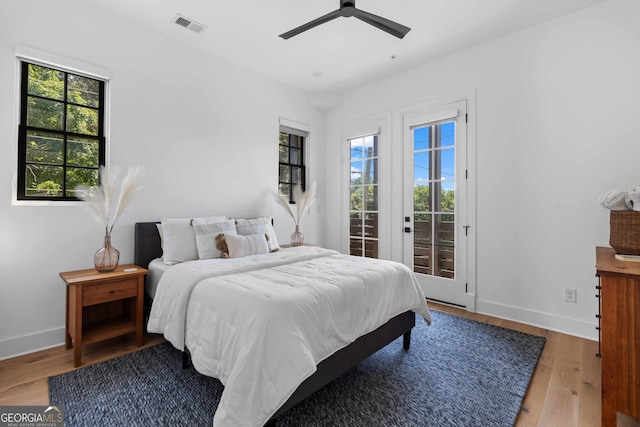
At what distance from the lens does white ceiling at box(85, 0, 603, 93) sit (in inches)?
104

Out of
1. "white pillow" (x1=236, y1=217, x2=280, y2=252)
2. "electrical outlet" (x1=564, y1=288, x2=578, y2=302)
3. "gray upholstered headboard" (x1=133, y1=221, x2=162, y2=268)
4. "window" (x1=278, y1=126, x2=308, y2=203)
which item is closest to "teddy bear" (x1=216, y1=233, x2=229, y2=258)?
"white pillow" (x1=236, y1=217, x2=280, y2=252)

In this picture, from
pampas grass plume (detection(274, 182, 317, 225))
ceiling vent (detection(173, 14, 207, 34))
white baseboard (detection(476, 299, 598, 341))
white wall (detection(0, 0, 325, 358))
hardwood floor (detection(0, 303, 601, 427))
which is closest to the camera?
hardwood floor (detection(0, 303, 601, 427))

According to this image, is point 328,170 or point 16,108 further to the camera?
point 328,170

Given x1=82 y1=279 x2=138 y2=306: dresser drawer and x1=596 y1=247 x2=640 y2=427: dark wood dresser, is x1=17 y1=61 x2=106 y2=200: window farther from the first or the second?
x1=596 y1=247 x2=640 y2=427: dark wood dresser

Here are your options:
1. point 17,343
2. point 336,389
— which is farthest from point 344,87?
point 17,343

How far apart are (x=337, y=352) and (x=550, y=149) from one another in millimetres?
2772

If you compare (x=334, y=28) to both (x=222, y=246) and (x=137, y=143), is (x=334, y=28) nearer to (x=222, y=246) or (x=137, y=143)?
(x=137, y=143)

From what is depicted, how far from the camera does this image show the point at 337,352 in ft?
5.87

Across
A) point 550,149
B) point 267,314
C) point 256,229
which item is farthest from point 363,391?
point 550,149

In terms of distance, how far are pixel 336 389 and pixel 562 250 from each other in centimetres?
248

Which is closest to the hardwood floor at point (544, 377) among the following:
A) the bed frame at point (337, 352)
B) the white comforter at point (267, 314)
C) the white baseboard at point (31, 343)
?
the white baseboard at point (31, 343)

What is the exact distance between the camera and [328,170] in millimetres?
4918

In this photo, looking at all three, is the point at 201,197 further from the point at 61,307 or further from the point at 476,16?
the point at 476,16

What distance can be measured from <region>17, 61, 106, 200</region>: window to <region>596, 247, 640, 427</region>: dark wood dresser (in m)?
3.74
